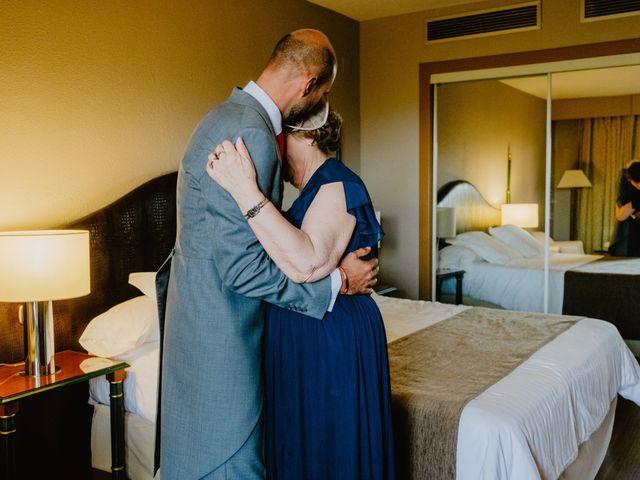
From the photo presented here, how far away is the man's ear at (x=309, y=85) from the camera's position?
62.6 inches

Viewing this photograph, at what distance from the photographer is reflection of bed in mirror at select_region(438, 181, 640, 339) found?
15.2 ft

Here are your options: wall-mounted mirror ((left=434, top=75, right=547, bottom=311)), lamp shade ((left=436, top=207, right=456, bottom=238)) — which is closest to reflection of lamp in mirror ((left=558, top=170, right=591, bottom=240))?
wall-mounted mirror ((left=434, top=75, right=547, bottom=311))

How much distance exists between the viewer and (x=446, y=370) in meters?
2.52

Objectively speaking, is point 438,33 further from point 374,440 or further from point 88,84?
point 374,440

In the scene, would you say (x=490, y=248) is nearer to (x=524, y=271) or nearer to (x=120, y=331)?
(x=524, y=271)

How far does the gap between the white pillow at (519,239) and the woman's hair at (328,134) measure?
3.49 meters

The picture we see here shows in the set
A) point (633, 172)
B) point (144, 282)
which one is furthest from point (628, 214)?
point (144, 282)

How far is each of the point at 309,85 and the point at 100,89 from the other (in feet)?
6.13

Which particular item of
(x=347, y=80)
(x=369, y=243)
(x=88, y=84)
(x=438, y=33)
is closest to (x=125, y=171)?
(x=88, y=84)

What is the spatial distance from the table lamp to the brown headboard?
321 millimetres

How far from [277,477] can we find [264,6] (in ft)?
11.2

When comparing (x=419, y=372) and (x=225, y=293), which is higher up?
(x=225, y=293)

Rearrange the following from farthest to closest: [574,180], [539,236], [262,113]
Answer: [539,236] < [574,180] < [262,113]

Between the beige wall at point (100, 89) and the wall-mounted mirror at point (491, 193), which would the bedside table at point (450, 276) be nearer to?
the wall-mounted mirror at point (491, 193)
